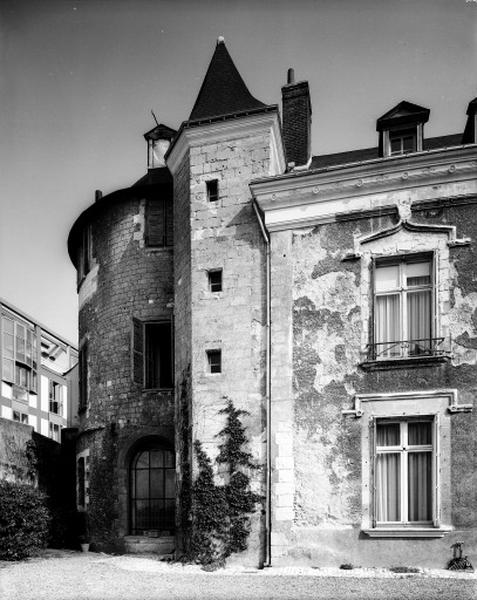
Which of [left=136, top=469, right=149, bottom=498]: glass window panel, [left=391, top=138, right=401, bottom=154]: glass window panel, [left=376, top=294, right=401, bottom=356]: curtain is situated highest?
[left=391, top=138, right=401, bottom=154]: glass window panel

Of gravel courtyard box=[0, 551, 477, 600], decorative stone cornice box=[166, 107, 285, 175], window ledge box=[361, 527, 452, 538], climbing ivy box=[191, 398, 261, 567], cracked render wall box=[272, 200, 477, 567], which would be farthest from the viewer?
decorative stone cornice box=[166, 107, 285, 175]

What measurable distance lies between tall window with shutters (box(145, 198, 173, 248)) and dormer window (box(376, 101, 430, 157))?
5.70 metres

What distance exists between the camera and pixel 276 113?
15.2 metres

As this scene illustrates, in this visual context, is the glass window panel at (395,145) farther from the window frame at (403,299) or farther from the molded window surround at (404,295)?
the window frame at (403,299)

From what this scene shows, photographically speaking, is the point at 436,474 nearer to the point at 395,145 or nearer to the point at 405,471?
the point at 405,471

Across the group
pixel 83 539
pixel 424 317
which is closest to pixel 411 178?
pixel 424 317

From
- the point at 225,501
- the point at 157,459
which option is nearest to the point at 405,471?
the point at 225,501

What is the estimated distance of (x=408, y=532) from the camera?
41.8ft

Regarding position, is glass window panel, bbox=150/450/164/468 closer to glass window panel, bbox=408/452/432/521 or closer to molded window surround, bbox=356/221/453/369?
molded window surround, bbox=356/221/453/369

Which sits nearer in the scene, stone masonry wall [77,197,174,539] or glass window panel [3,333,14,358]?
stone masonry wall [77,197,174,539]

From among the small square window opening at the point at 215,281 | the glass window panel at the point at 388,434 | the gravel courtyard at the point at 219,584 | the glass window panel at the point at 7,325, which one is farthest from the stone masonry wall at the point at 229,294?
the glass window panel at the point at 7,325

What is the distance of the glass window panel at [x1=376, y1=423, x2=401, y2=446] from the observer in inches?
527

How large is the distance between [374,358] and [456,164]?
373cm

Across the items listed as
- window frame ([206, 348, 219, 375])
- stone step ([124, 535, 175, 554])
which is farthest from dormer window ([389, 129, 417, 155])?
stone step ([124, 535, 175, 554])
